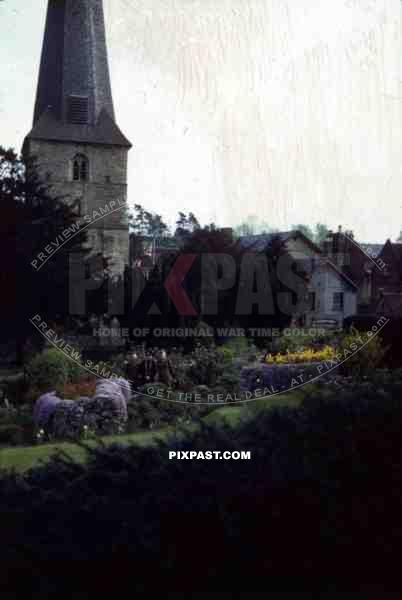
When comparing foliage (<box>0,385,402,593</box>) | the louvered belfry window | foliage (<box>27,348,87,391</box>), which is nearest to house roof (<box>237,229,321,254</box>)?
the louvered belfry window

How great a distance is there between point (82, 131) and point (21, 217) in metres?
1.13

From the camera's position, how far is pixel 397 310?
6320mm

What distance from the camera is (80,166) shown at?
Answer: 5922mm

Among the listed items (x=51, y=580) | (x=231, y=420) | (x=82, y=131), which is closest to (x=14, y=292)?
(x=82, y=131)

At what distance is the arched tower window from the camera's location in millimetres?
5891

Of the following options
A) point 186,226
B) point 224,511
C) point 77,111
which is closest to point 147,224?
point 186,226

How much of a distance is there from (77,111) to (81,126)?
0.15 m

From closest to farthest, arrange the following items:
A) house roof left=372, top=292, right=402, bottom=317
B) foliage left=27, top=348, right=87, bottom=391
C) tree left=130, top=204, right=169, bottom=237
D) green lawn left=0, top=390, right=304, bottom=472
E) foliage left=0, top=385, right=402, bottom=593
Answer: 1. foliage left=0, top=385, right=402, bottom=593
2. green lawn left=0, top=390, right=304, bottom=472
3. tree left=130, top=204, right=169, bottom=237
4. house roof left=372, top=292, right=402, bottom=317
5. foliage left=27, top=348, right=87, bottom=391

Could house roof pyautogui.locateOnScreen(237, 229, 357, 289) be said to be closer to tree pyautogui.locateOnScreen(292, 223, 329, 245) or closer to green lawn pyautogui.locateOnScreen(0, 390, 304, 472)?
tree pyautogui.locateOnScreen(292, 223, 329, 245)

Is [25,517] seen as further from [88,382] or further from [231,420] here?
[88,382]

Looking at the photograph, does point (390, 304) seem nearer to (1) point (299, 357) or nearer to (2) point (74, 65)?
(1) point (299, 357)

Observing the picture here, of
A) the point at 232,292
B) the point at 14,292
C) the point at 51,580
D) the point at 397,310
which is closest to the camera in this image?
the point at 51,580

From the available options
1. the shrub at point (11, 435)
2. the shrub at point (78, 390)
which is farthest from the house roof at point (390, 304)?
the shrub at point (11, 435)

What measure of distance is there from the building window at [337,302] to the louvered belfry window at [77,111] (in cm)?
273
